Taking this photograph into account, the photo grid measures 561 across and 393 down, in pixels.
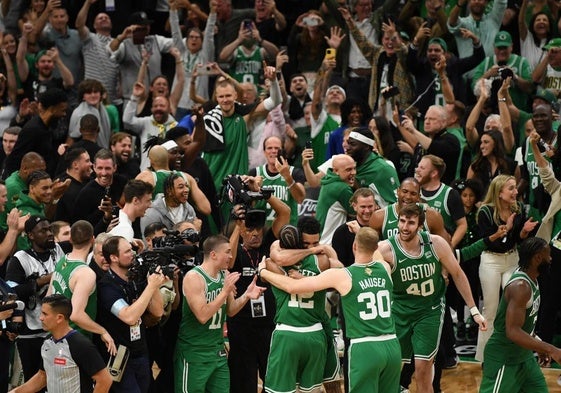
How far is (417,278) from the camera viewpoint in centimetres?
1089

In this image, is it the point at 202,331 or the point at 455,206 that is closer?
the point at 202,331

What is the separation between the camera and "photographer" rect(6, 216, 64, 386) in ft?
35.1

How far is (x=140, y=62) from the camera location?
16.6 metres

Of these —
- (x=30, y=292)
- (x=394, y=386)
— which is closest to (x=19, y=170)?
(x=30, y=292)

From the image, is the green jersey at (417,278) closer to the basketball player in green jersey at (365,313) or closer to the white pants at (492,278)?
the basketball player in green jersey at (365,313)

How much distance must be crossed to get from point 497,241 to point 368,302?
313 centimetres

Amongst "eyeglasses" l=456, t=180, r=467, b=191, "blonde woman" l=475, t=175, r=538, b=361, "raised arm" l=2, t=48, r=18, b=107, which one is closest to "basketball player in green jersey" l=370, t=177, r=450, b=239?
"blonde woman" l=475, t=175, r=538, b=361

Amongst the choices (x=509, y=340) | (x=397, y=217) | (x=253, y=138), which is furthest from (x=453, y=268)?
(x=253, y=138)

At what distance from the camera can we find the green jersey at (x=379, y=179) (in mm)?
12797

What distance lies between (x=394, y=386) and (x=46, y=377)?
110 inches

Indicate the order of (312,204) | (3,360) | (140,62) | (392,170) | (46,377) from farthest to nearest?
(140,62), (312,204), (392,170), (3,360), (46,377)

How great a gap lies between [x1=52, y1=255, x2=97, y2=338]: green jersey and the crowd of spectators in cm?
5

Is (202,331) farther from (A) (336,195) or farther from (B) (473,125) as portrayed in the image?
(B) (473,125)

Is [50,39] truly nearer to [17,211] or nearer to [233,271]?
[17,211]
